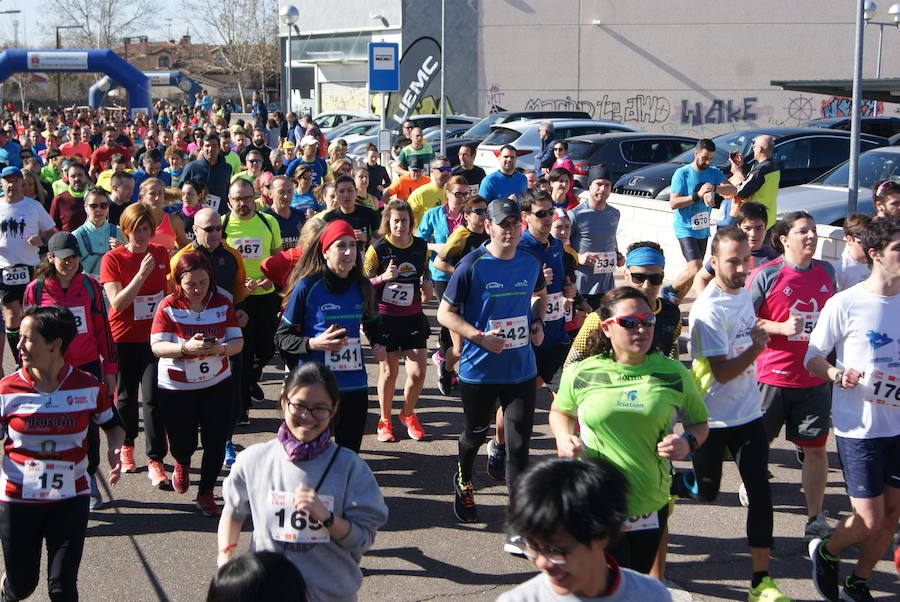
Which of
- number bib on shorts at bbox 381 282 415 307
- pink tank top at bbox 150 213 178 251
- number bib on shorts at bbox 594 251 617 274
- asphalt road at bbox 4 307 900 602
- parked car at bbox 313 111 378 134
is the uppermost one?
A: parked car at bbox 313 111 378 134

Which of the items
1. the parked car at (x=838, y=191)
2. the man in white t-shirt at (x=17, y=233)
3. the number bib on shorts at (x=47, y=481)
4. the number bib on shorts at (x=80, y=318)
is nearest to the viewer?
the number bib on shorts at (x=47, y=481)

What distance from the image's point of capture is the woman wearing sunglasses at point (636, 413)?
411 cm

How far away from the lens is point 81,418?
4543 mm

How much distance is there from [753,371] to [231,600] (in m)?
3.31

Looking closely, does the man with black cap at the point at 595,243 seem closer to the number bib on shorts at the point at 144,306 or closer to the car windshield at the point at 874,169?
the number bib on shorts at the point at 144,306

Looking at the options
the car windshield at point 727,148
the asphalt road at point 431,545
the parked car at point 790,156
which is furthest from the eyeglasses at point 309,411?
the car windshield at point 727,148

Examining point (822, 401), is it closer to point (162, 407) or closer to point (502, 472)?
point (502, 472)

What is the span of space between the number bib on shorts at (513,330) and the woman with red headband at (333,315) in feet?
2.64

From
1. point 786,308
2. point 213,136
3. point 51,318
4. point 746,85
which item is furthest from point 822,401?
point 746,85

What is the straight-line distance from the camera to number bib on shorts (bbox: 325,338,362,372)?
566cm

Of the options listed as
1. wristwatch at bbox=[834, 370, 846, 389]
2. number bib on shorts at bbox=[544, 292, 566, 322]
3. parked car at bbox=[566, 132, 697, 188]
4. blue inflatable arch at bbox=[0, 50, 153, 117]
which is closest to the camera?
wristwatch at bbox=[834, 370, 846, 389]

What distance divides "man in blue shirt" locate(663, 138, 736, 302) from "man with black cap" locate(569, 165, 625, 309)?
2056 mm

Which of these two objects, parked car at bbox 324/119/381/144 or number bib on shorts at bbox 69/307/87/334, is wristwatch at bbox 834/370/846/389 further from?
parked car at bbox 324/119/381/144

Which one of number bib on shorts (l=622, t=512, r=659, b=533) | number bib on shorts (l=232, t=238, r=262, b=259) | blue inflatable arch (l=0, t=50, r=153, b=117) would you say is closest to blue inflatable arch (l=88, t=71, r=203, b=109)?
blue inflatable arch (l=0, t=50, r=153, b=117)
